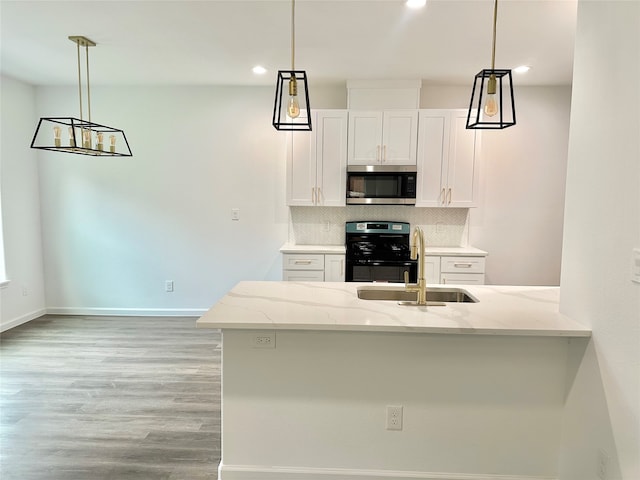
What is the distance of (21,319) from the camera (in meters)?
4.51

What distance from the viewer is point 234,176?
4.65m

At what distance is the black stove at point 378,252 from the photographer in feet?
13.0

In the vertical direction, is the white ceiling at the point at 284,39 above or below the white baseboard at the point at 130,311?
above

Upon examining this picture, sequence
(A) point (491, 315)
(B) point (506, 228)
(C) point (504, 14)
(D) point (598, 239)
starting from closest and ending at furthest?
(D) point (598, 239) → (A) point (491, 315) → (C) point (504, 14) → (B) point (506, 228)

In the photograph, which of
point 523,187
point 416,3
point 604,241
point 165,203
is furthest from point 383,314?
point 165,203

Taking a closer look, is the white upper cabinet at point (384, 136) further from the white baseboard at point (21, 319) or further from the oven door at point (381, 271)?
the white baseboard at point (21, 319)

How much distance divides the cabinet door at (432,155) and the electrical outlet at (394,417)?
2.64 m

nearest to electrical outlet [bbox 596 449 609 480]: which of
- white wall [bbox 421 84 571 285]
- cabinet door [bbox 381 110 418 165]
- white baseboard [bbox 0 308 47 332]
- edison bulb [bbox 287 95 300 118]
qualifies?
edison bulb [bbox 287 95 300 118]

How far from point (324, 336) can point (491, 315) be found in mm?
785

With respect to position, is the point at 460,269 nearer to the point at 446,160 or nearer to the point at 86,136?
the point at 446,160

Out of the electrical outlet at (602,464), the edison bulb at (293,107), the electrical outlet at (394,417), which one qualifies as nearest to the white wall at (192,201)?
the edison bulb at (293,107)

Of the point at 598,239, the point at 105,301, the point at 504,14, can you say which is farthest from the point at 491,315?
the point at 105,301

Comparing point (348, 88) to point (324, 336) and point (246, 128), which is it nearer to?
point (246, 128)

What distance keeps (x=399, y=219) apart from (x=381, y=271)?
84 cm
